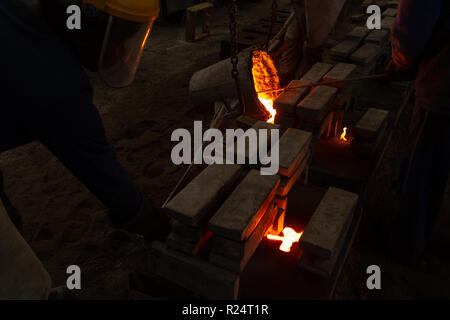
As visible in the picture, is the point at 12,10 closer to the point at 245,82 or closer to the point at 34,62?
the point at 34,62

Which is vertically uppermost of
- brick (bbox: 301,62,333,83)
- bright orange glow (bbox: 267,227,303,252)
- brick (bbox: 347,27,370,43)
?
brick (bbox: 347,27,370,43)

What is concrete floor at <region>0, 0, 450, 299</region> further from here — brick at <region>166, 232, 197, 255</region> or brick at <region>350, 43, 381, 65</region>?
brick at <region>350, 43, 381, 65</region>

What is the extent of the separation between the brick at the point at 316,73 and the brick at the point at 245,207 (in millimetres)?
1559

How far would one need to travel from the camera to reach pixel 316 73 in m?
3.61

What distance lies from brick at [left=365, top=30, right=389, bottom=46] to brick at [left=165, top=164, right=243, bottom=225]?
2939 mm

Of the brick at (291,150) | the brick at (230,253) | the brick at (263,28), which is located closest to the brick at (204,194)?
the brick at (230,253)

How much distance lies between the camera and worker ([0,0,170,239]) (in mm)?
1724

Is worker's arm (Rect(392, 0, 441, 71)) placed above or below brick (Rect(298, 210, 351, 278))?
above

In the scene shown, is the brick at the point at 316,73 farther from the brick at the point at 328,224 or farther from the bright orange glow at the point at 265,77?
the brick at the point at 328,224

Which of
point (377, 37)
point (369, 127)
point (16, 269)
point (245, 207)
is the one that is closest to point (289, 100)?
point (369, 127)

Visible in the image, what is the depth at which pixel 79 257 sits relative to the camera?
2.86 m

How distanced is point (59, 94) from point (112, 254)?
1538 millimetres

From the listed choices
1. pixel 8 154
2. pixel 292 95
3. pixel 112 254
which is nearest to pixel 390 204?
pixel 292 95

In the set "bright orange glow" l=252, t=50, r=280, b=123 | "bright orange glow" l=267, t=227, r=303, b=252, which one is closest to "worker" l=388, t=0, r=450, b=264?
"bright orange glow" l=267, t=227, r=303, b=252
